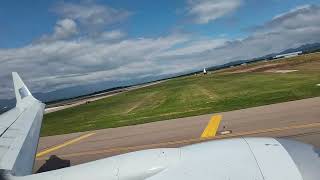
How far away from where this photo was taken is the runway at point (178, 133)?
1912 centimetres

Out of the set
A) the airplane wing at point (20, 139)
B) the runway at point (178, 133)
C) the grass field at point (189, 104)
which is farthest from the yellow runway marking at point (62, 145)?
→ the airplane wing at point (20, 139)

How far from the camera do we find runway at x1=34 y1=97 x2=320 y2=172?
19.1 meters

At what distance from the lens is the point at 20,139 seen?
432 inches

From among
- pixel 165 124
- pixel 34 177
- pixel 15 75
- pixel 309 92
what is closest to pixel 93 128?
pixel 165 124

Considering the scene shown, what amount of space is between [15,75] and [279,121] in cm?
1350

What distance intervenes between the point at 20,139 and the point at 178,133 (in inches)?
478

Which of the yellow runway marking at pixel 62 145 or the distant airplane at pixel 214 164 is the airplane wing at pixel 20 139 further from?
the yellow runway marking at pixel 62 145

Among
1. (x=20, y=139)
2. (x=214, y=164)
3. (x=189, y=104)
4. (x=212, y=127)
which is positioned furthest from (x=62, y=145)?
(x=214, y=164)

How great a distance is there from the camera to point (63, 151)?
73.2 ft

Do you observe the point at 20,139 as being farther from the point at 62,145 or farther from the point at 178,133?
the point at 62,145

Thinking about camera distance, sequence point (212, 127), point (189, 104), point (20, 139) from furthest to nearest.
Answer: point (189, 104) < point (212, 127) < point (20, 139)

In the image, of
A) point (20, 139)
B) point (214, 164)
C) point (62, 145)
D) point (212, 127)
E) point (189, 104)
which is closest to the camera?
point (214, 164)

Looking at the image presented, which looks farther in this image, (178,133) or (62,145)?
(62,145)

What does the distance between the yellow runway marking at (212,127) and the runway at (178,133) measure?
32 centimetres
